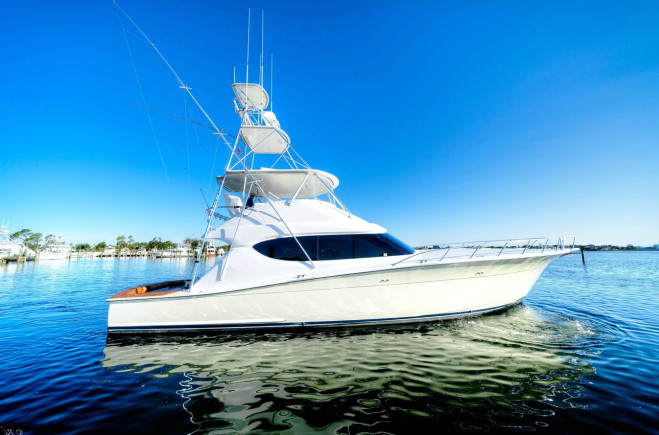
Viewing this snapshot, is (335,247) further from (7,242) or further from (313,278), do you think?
(7,242)

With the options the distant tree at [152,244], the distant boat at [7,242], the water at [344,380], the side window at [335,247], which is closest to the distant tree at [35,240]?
the distant boat at [7,242]

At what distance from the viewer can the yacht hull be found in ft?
19.1

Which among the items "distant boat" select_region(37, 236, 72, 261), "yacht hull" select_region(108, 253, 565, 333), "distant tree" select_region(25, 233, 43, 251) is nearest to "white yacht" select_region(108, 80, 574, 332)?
"yacht hull" select_region(108, 253, 565, 333)

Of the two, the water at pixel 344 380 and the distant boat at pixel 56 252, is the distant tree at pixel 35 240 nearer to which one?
the distant boat at pixel 56 252

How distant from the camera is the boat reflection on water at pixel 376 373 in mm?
2920

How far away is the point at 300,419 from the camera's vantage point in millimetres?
2895

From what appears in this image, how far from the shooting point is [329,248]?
6.72 m

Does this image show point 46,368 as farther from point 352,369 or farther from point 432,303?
point 432,303

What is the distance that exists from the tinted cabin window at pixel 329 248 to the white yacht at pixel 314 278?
26 mm

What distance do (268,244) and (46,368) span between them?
437 cm

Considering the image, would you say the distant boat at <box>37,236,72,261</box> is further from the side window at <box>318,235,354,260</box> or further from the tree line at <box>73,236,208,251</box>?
the side window at <box>318,235,354,260</box>

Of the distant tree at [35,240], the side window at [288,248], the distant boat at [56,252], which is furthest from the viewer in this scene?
the distant tree at [35,240]

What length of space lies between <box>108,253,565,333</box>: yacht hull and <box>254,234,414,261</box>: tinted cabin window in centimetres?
99

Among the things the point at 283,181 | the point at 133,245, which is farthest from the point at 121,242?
the point at 283,181
